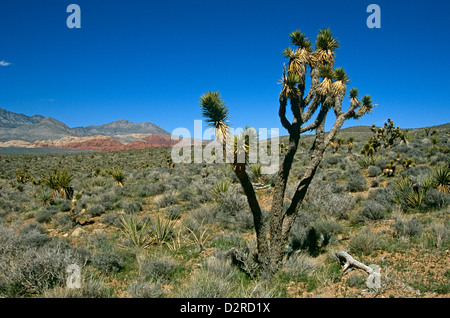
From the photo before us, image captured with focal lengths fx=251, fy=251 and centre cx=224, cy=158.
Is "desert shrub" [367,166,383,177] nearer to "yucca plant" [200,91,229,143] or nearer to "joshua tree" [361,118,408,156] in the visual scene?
"joshua tree" [361,118,408,156]

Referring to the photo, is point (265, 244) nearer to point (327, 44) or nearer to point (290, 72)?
point (290, 72)

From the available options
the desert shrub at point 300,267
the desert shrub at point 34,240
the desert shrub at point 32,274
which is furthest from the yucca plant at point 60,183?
the desert shrub at point 300,267

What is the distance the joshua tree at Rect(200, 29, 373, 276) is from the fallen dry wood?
141 cm

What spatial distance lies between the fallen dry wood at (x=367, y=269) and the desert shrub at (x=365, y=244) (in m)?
0.89

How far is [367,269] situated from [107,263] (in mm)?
6084

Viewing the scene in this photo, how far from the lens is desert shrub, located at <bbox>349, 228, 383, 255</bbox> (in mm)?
6613

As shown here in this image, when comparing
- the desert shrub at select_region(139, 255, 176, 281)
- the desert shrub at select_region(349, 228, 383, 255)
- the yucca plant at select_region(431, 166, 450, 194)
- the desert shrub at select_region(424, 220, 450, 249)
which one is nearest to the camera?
the desert shrub at select_region(139, 255, 176, 281)

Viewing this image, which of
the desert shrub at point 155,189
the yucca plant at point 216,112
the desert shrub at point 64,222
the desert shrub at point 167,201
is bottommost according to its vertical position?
the desert shrub at point 64,222

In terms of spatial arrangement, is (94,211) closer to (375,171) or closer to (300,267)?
(300,267)

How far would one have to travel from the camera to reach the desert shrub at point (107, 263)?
6164 mm

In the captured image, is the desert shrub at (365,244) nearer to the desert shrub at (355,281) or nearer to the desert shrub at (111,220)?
the desert shrub at (355,281)

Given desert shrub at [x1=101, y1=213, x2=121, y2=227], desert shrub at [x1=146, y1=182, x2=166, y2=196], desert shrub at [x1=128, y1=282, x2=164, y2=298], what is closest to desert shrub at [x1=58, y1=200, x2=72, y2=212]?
desert shrub at [x1=101, y1=213, x2=121, y2=227]
